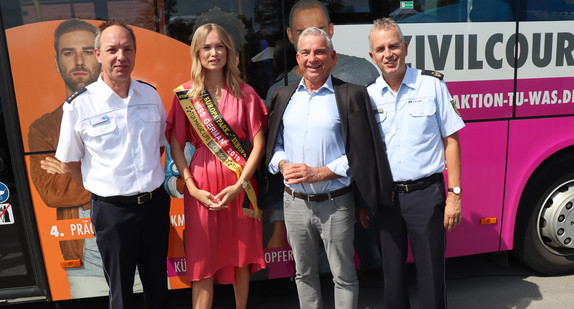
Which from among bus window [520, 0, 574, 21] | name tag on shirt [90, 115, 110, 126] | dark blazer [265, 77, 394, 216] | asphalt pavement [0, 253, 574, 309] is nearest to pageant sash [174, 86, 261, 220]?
name tag on shirt [90, 115, 110, 126]

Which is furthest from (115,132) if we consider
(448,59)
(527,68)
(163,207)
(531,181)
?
(531,181)

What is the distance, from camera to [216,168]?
2650 millimetres

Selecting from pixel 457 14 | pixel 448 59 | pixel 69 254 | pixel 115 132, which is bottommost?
pixel 69 254

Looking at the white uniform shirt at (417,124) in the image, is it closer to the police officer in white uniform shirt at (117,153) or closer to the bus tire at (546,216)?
the police officer in white uniform shirt at (117,153)

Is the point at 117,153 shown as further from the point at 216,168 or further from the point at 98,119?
the point at 216,168

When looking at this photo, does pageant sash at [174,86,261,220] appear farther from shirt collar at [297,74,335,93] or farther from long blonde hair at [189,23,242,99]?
shirt collar at [297,74,335,93]

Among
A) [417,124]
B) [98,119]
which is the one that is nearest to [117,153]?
[98,119]

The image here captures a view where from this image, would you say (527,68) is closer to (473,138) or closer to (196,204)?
(473,138)

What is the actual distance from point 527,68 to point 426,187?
1.49 meters

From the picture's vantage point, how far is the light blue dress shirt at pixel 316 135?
249 cm

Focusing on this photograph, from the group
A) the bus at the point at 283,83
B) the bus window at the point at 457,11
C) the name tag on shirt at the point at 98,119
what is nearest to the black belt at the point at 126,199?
the name tag on shirt at the point at 98,119

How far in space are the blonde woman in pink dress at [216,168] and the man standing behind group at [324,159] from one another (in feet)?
0.57

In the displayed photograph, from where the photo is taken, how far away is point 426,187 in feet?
8.35

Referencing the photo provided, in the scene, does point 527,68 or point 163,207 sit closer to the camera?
point 163,207
